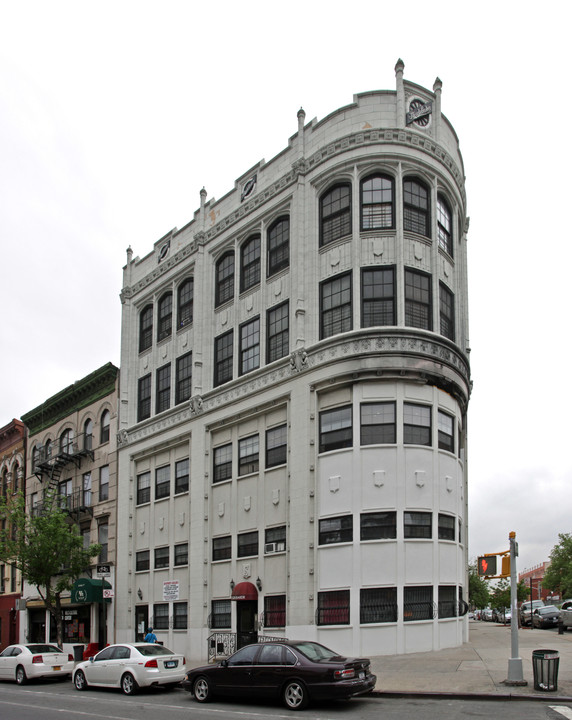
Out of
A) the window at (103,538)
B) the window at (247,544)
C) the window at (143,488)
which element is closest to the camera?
the window at (247,544)

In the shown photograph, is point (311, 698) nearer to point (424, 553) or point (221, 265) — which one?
point (424, 553)

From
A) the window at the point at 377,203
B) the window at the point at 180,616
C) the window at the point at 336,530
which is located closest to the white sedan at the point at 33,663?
the window at the point at 180,616

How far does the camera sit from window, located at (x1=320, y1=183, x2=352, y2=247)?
100 ft

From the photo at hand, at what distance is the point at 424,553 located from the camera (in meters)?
26.8

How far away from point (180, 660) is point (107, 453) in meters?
21.1

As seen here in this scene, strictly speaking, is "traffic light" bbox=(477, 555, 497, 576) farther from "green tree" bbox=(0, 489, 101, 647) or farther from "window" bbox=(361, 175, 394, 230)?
"green tree" bbox=(0, 489, 101, 647)

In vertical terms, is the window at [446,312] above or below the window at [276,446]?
above

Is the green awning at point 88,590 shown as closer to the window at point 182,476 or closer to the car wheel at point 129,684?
the window at point 182,476

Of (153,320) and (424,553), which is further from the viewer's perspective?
(153,320)

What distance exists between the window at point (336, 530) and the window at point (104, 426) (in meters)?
20.0

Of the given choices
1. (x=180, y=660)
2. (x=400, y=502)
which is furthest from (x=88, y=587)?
(x=400, y=502)

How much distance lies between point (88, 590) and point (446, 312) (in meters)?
22.9

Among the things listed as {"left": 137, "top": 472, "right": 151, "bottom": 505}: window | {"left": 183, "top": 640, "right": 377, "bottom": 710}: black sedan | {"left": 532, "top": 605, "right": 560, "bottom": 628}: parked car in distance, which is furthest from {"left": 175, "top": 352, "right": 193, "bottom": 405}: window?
{"left": 532, "top": 605, "right": 560, "bottom": 628}: parked car in distance

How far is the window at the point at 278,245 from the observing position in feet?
107
